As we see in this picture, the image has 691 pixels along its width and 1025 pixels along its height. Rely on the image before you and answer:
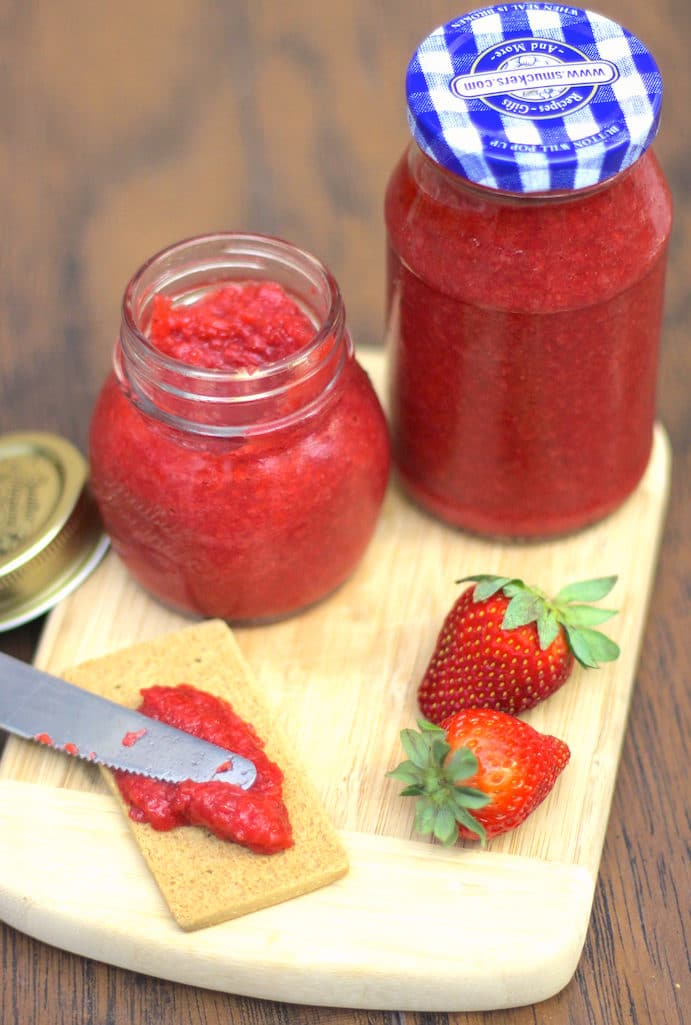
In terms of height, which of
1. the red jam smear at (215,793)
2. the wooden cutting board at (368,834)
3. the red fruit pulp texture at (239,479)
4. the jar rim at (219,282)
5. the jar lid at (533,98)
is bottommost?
the wooden cutting board at (368,834)

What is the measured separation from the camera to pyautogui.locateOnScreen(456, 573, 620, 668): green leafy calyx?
1.71m

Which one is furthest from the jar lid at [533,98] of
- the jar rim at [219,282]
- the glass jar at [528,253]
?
the jar rim at [219,282]

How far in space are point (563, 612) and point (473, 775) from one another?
262 mm

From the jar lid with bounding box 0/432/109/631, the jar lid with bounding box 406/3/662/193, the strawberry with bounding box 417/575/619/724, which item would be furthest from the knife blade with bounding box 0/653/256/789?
the jar lid with bounding box 406/3/662/193

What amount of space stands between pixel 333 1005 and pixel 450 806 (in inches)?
10.3

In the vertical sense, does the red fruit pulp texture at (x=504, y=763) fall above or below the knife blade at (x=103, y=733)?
above

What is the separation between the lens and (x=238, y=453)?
5.68 feet

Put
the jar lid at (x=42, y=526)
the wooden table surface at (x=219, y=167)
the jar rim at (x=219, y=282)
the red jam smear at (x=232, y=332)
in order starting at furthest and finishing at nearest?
the wooden table surface at (x=219, y=167) < the jar lid at (x=42, y=526) < the red jam smear at (x=232, y=332) < the jar rim at (x=219, y=282)

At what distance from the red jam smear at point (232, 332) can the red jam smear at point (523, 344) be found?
0.15 metres

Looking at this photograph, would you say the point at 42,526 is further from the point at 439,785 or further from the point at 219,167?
the point at 219,167

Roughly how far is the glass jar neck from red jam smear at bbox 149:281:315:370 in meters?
0.03

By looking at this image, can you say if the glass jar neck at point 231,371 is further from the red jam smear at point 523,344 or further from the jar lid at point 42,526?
the jar lid at point 42,526

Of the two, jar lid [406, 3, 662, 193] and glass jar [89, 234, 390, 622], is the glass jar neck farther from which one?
jar lid [406, 3, 662, 193]

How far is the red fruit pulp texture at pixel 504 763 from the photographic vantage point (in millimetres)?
1608
